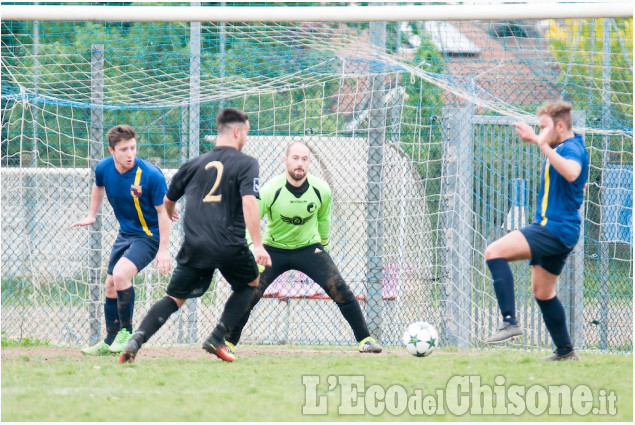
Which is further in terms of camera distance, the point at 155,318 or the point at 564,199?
the point at 155,318

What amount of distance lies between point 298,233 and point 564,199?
7.46ft

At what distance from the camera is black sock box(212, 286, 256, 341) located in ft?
23.0

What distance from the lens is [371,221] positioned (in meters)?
9.18

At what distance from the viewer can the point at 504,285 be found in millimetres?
6531

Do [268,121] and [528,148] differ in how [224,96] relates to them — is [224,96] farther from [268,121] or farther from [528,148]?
[528,148]

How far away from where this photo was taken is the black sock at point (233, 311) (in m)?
7.01

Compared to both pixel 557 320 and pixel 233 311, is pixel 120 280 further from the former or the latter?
pixel 557 320

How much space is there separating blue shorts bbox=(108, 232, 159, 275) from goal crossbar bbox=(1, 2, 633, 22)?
7.31ft

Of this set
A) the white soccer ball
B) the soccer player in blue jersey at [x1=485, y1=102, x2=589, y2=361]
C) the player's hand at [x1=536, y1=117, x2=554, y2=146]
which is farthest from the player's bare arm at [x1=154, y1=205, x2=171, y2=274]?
the player's hand at [x1=536, y1=117, x2=554, y2=146]

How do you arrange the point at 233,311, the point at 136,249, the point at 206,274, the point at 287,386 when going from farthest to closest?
the point at 136,249 → the point at 233,311 → the point at 206,274 → the point at 287,386

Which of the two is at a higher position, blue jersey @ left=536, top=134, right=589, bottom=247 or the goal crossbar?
the goal crossbar

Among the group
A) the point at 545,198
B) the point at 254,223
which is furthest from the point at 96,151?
the point at 545,198

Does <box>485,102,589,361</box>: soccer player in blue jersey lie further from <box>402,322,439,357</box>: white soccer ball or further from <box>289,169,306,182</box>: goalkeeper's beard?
<box>289,169,306,182</box>: goalkeeper's beard

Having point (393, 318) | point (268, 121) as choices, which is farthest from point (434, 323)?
point (268, 121)
